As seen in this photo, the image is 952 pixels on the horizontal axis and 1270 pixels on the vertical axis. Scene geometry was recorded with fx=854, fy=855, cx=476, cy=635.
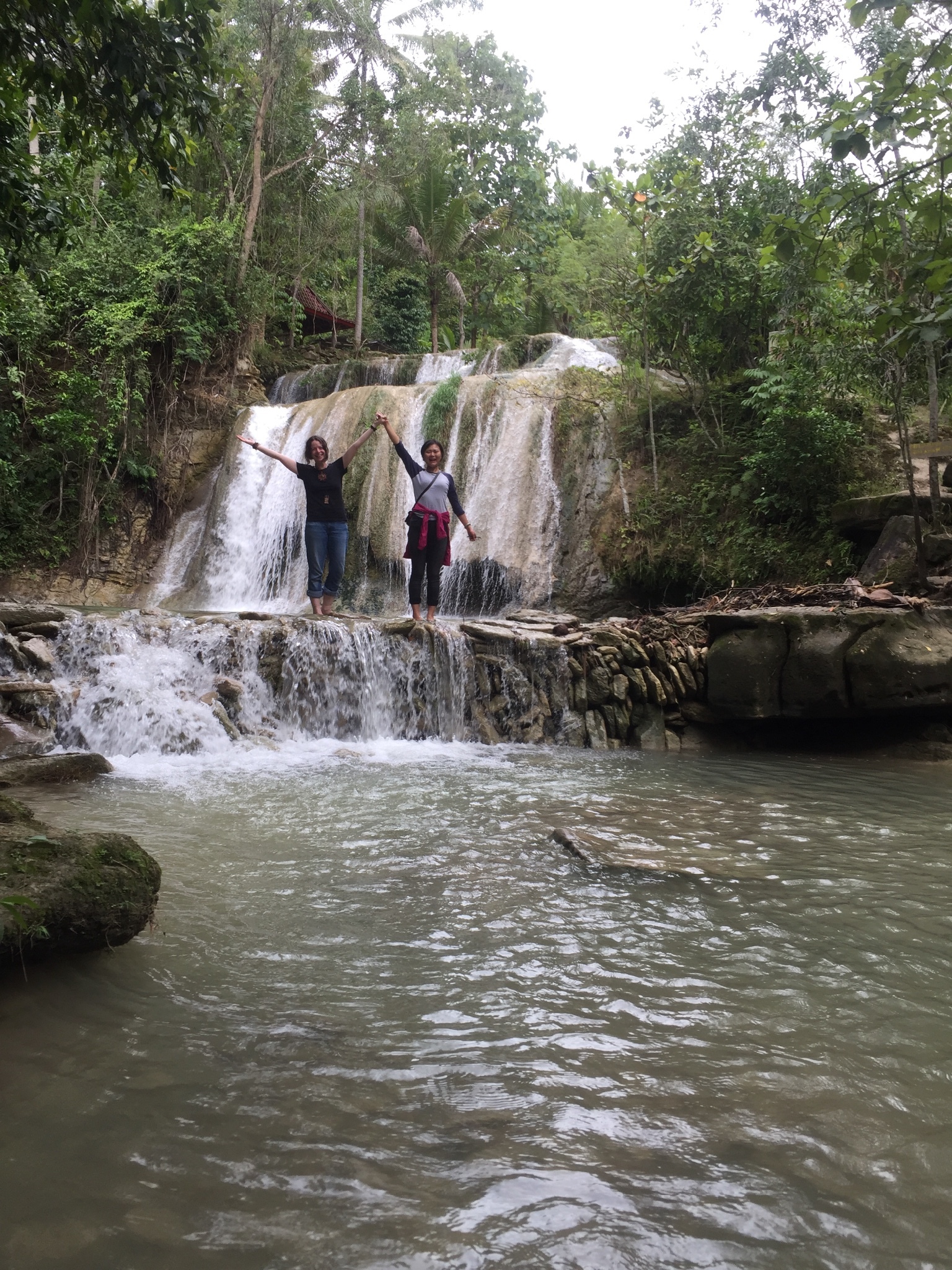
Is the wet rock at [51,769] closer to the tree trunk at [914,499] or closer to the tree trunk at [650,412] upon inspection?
the tree trunk at [914,499]

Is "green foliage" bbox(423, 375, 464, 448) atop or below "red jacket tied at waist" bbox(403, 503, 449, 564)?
atop

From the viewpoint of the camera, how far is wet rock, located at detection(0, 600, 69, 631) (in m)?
7.53

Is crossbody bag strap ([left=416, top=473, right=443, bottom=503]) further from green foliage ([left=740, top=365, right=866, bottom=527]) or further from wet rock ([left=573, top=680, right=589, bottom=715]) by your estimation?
green foliage ([left=740, top=365, right=866, bottom=527])

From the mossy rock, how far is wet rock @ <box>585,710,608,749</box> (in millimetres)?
5925

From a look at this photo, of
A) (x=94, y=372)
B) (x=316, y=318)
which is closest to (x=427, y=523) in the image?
(x=94, y=372)

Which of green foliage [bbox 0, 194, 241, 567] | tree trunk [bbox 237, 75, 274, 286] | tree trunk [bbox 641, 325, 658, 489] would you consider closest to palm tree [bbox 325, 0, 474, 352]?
tree trunk [bbox 237, 75, 274, 286]

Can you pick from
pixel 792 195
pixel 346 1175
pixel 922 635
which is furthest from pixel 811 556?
pixel 346 1175

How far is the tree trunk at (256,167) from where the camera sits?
63.7 ft

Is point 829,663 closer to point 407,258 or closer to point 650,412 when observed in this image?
point 650,412

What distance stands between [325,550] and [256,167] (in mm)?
14769

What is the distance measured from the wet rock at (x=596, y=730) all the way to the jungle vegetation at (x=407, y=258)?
11.8 feet

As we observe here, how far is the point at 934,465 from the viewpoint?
9.13 metres

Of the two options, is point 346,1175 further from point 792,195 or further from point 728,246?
point 792,195

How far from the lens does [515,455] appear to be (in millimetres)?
13734
